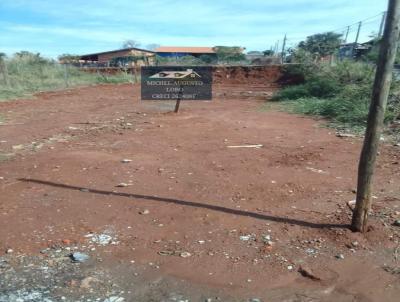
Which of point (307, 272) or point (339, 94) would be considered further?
point (339, 94)

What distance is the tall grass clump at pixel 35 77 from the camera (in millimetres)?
17191

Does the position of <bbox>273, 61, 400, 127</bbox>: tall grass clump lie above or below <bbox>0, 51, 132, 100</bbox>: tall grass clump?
above

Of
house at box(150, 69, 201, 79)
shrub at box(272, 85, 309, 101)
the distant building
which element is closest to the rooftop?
the distant building

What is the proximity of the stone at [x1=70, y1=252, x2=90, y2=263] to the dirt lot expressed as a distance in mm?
44

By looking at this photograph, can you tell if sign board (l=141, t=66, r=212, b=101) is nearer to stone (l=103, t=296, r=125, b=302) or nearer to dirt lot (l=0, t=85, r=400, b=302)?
dirt lot (l=0, t=85, r=400, b=302)

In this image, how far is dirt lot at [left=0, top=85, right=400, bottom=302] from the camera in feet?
8.98

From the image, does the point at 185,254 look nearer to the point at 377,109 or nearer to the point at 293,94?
the point at 377,109

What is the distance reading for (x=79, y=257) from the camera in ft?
10.1

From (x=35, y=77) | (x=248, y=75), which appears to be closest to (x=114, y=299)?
(x=35, y=77)

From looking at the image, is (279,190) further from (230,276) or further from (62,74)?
(62,74)

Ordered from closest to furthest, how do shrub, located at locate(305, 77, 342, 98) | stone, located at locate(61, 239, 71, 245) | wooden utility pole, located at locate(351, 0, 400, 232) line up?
wooden utility pole, located at locate(351, 0, 400, 232)
stone, located at locate(61, 239, 71, 245)
shrub, located at locate(305, 77, 342, 98)

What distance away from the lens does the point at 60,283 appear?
2746 millimetres

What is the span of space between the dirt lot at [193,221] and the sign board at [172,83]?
16.7 feet

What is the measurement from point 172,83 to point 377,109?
1009 centimetres
